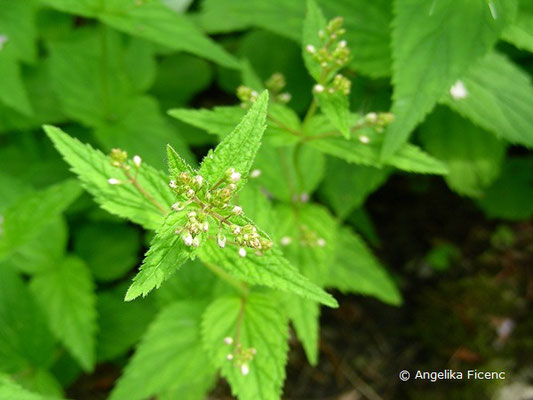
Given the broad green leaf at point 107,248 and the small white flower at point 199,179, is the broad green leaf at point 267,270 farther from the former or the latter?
the broad green leaf at point 107,248

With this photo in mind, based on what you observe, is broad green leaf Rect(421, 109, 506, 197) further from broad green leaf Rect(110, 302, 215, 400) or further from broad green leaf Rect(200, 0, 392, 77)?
broad green leaf Rect(110, 302, 215, 400)

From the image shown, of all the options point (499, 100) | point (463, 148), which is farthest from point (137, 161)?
point (463, 148)

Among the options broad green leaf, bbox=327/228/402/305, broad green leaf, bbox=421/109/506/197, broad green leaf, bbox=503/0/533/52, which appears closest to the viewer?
broad green leaf, bbox=503/0/533/52

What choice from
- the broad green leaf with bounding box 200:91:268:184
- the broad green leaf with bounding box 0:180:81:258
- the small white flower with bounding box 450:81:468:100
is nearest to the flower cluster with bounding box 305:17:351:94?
the broad green leaf with bounding box 200:91:268:184

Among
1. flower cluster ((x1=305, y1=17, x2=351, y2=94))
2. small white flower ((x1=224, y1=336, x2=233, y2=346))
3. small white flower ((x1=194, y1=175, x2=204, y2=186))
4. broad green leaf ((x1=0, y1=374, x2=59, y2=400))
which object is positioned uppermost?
flower cluster ((x1=305, y1=17, x2=351, y2=94))

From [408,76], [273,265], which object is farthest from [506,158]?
[273,265]

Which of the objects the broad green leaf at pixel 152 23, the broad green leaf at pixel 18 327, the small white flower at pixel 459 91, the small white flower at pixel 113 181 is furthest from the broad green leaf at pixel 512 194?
the broad green leaf at pixel 18 327
